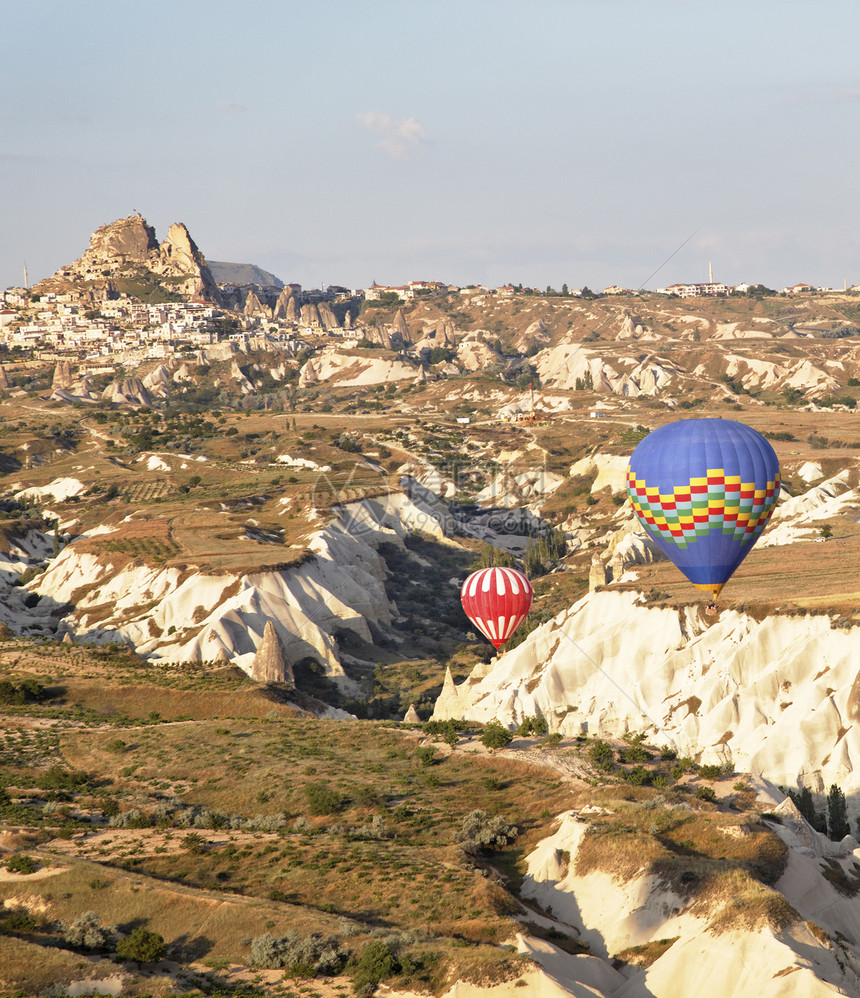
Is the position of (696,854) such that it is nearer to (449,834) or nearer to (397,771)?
(449,834)

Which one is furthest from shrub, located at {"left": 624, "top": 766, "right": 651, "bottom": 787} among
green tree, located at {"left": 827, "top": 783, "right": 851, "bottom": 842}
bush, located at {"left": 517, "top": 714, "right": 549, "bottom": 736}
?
green tree, located at {"left": 827, "top": 783, "right": 851, "bottom": 842}

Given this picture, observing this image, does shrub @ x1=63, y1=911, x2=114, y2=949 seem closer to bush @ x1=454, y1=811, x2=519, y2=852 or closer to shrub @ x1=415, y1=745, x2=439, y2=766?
bush @ x1=454, y1=811, x2=519, y2=852

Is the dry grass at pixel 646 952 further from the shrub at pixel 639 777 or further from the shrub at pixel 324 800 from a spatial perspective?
the shrub at pixel 324 800

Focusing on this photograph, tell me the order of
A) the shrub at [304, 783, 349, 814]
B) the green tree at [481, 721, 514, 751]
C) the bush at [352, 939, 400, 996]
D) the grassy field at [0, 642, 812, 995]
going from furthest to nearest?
1. the green tree at [481, 721, 514, 751]
2. the shrub at [304, 783, 349, 814]
3. the grassy field at [0, 642, 812, 995]
4. the bush at [352, 939, 400, 996]

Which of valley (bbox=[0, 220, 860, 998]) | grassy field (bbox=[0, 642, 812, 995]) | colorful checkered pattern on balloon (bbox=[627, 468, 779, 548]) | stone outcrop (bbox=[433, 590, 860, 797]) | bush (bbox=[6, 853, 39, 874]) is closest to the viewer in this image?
valley (bbox=[0, 220, 860, 998])

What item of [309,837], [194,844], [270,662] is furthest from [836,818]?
[270,662]

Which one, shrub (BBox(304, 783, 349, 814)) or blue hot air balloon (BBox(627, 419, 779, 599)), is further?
blue hot air balloon (BBox(627, 419, 779, 599))

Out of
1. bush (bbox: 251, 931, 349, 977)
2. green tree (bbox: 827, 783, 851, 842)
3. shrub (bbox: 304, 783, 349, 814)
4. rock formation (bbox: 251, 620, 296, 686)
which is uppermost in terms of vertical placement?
bush (bbox: 251, 931, 349, 977)
